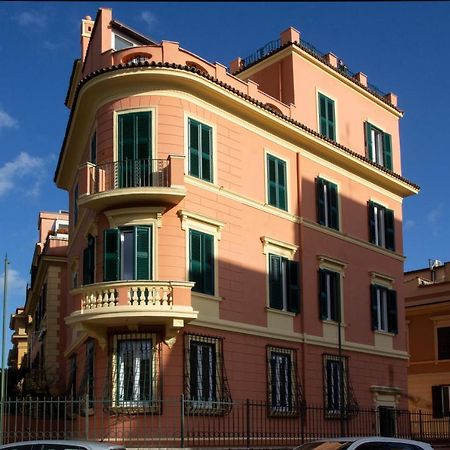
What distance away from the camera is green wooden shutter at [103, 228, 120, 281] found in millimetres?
23469

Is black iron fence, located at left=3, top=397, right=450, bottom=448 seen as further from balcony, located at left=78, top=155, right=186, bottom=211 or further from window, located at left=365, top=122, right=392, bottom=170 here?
window, located at left=365, top=122, right=392, bottom=170

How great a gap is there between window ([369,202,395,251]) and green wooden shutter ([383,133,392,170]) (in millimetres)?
1899

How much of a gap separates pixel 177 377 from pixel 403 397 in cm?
1252

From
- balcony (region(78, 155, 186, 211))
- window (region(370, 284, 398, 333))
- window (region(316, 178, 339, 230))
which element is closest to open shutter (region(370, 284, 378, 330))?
window (region(370, 284, 398, 333))

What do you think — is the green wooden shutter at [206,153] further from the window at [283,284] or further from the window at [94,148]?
the window at [283,284]

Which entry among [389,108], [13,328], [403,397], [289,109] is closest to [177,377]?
[289,109]

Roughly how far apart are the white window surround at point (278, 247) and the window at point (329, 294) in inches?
64.3

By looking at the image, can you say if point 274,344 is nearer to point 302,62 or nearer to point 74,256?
point 74,256

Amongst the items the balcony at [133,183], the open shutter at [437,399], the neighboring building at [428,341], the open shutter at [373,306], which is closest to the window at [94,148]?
the balcony at [133,183]

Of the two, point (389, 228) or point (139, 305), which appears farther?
point (389, 228)

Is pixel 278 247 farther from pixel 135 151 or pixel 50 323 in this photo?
pixel 50 323

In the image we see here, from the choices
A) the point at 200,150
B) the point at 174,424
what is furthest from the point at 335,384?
the point at 200,150

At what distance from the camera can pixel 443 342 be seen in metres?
41.9

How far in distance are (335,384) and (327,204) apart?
624 centimetres
